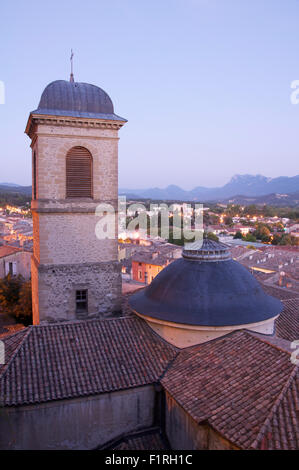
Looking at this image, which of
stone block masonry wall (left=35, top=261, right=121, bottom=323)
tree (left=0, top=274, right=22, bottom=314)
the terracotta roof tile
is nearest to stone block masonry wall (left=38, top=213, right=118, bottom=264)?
stone block masonry wall (left=35, top=261, right=121, bottom=323)

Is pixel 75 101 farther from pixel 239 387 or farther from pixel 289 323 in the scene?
pixel 289 323

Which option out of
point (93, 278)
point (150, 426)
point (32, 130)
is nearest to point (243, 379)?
point (150, 426)

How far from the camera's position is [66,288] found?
53.0 feet

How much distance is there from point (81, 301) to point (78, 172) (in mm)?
5522

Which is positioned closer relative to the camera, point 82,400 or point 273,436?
point 273,436

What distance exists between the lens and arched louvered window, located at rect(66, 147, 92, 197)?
16125mm

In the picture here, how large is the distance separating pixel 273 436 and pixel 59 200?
37.4ft

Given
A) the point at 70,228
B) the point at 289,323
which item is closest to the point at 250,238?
the point at 289,323

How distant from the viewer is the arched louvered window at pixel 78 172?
1612 cm

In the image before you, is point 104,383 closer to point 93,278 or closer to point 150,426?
point 150,426

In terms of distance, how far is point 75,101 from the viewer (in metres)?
16.1

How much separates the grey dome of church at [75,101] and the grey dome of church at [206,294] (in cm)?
695

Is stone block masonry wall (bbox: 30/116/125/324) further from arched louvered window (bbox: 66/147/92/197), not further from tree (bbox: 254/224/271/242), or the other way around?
tree (bbox: 254/224/271/242)

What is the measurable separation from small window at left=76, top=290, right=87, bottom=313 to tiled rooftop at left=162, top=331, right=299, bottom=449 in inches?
207
